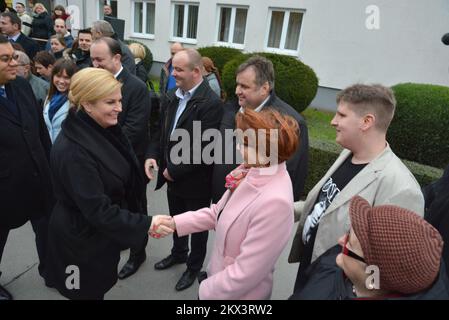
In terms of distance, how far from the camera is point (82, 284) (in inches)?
80.0

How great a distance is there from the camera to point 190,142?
111 inches

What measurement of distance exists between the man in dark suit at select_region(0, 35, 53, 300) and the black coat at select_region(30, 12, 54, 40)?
7554 millimetres

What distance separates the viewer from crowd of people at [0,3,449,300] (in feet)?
4.22

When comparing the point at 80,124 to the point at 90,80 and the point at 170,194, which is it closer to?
the point at 90,80

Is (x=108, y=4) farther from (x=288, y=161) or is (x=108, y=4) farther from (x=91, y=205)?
(x=91, y=205)

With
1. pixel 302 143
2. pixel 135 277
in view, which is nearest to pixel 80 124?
pixel 302 143

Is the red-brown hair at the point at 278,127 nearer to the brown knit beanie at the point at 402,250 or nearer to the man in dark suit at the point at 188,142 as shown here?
the brown knit beanie at the point at 402,250

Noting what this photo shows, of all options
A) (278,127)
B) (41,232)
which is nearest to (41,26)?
(41,232)

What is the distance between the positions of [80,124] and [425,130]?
4402 mm

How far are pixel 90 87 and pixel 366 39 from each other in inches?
382

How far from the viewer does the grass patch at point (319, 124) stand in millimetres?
6980

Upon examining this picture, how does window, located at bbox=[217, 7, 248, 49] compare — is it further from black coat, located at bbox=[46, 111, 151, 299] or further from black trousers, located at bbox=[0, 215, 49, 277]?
black coat, located at bbox=[46, 111, 151, 299]

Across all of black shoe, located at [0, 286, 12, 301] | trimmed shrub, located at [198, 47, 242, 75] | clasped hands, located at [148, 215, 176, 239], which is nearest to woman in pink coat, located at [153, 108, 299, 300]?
clasped hands, located at [148, 215, 176, 239]
